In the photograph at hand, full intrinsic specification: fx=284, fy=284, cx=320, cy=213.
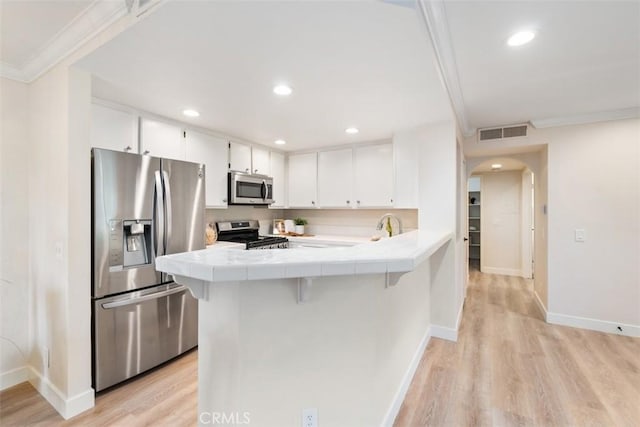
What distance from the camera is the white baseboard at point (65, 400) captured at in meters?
1.84

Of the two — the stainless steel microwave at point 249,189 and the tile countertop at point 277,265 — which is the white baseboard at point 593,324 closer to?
the tile countertop at point 277,265

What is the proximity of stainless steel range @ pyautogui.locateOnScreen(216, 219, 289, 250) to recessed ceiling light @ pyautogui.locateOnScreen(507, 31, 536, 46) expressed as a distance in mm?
2896

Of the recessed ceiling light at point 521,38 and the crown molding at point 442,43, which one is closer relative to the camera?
the crown molding at point 442,43

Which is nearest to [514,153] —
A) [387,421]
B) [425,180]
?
[425,180]

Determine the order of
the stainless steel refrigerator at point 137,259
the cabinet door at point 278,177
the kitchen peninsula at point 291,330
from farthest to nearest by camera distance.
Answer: the cabinet door at point 278,177, the stainless steel refrigerator at point 137,259, the kitchen peninsula at point 291,330

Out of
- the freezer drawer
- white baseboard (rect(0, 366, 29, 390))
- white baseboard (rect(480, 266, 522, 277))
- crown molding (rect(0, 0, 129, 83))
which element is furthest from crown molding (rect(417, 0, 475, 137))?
white baseboard (rect(480, 266, 522, 277))

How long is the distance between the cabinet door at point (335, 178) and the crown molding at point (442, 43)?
1.59 meters

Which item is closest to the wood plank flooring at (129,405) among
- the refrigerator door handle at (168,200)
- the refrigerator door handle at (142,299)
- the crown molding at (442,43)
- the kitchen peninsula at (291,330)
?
the refrigerator door handle at (142,299)

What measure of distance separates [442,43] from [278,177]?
9.83ft

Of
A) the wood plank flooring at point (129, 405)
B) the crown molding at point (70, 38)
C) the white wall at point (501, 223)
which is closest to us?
the crown molding at point (70, 38)

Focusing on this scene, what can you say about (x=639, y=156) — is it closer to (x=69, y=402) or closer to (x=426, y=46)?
(x=426, y=46)

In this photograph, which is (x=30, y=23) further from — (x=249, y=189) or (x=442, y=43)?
(x=442, y=43)

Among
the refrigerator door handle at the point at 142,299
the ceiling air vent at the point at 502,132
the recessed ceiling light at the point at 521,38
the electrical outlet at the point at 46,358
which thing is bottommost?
the electrical outlet at the point at 46,358

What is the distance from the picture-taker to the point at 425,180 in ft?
10.2
